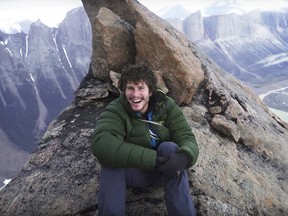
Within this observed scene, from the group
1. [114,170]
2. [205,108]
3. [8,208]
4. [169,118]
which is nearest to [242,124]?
[205,108]

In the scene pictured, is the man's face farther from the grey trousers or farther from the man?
the grey trousers

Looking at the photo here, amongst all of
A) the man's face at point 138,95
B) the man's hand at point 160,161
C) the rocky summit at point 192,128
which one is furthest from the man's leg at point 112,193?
the rocky summit at point 192,128

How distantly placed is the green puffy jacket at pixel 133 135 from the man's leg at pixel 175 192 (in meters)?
0.19

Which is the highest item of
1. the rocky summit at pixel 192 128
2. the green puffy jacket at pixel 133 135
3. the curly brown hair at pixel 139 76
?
the curly brown hair at pixel 139 76

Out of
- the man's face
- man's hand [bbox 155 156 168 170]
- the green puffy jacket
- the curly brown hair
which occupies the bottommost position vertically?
man's hand [bbox 155 156 168 170]

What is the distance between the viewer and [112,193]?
6.27 m

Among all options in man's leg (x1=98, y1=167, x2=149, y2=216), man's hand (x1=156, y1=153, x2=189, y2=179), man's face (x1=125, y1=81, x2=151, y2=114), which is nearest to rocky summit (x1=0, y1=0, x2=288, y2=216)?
man's leg (x1=98, y1=167, x2=149, y2=216)

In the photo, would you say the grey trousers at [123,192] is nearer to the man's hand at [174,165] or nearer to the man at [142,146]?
the man at [142,146]

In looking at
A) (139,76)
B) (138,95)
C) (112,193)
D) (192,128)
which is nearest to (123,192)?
(112,193)

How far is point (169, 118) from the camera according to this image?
707 centimetres

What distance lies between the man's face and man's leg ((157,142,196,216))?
0.82 meters

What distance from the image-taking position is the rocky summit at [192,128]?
8188 millimetres

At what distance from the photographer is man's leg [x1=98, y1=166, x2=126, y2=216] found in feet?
20.3

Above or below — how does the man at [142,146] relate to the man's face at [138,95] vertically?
below
